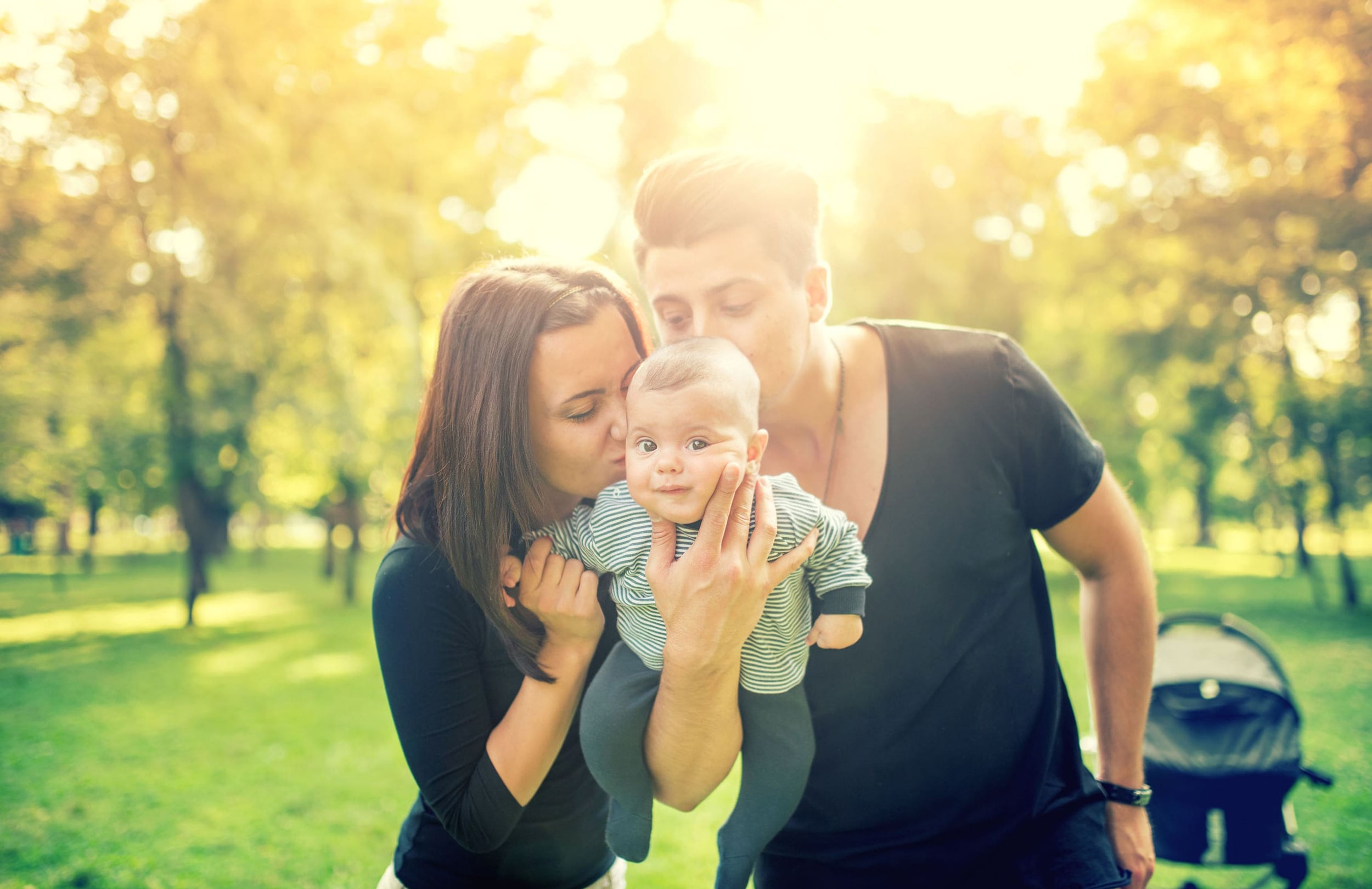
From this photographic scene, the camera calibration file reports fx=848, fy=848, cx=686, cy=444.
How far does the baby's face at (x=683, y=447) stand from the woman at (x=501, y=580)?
0.17 meters

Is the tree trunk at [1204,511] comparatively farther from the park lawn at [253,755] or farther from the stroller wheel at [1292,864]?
the stroller wheel at [1292,864]

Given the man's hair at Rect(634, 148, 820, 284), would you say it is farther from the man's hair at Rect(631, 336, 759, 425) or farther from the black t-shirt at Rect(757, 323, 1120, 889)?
the black t-shirt at Rect(757, 323, 1120, 889)

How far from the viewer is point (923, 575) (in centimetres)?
217

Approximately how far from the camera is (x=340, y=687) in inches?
460

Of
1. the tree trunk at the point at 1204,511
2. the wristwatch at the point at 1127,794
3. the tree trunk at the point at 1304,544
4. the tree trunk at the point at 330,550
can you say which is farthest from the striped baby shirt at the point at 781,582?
the tree trunk at the point at 1204,511

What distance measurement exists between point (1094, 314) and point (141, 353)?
2022 centimetres

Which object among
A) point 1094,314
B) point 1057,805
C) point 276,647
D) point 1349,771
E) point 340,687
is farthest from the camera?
point 1094,314

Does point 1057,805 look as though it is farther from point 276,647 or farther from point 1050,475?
point 276,647

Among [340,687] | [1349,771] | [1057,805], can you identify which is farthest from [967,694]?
[340,687]

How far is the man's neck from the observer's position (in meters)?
2.38

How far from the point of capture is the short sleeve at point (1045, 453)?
7.38 feet

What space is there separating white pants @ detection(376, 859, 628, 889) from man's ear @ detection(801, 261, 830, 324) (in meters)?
1.59

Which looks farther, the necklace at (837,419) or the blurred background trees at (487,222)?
the blurred background trees at (487,222)

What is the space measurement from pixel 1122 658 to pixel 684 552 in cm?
137
